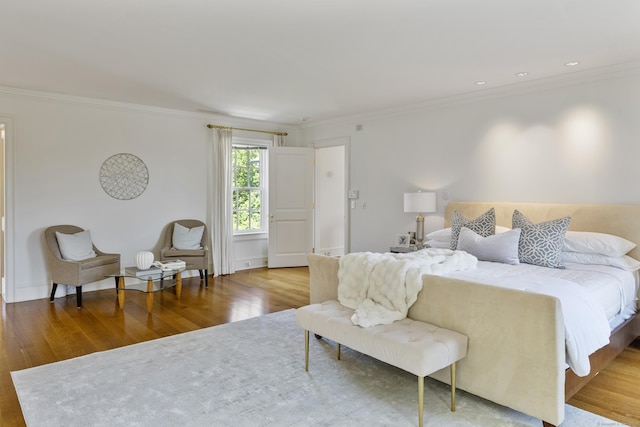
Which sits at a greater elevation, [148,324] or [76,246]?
[76,246]

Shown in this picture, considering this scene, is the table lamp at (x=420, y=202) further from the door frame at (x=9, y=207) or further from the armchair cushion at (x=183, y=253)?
the door frame at (x=9, y=207)

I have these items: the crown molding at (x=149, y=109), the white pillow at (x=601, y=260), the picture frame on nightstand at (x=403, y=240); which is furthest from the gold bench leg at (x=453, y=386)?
the crown molding at (x=149, y=109)

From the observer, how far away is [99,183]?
536cm

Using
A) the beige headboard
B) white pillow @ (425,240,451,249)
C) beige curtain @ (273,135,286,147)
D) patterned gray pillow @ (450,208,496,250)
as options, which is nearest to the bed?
the beige headboard

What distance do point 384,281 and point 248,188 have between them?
14.8 ft

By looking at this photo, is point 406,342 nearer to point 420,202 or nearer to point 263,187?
point 420,202

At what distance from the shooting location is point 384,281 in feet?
9.34

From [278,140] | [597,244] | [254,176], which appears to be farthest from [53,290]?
[597,244]

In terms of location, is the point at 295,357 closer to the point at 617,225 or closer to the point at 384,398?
the point at 384,398

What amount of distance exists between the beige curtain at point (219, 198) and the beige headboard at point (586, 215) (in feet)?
12.0

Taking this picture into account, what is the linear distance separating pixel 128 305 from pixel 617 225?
502 cm

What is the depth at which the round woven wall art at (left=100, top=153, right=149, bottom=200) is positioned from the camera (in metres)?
5.42

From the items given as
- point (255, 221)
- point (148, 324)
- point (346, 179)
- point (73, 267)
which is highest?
point (346, 179)

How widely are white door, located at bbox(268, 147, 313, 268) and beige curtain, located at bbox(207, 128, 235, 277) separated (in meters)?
0.75
